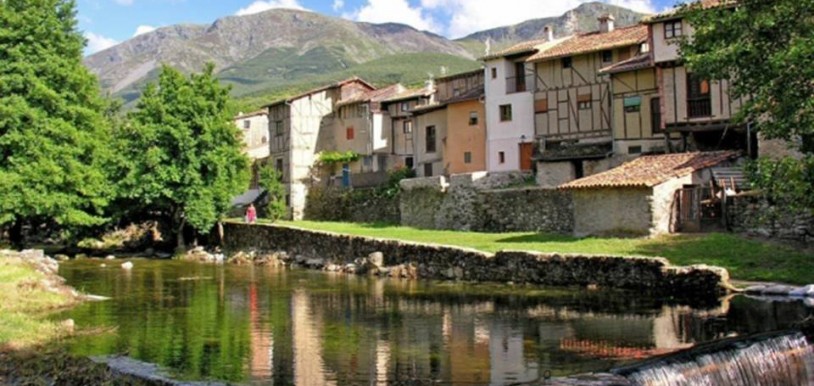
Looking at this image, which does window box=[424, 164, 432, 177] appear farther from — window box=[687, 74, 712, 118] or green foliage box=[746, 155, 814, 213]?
green foliage box=[746, 155, 814, 213]

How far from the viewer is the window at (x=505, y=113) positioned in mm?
53625

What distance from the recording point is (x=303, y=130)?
7100 centimetres

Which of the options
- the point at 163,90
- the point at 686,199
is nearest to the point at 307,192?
the point at 163,90

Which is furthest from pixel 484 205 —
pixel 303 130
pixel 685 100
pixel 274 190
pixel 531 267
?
pixel 303 130

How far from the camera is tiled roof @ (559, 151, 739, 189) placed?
34.3 meters

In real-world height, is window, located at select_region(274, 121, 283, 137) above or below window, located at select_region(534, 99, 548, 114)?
above

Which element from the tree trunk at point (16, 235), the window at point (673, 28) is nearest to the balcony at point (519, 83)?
the window at point (673, 28)

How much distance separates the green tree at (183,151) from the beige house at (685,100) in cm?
2722

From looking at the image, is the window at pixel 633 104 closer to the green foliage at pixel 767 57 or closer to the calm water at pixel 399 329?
the calm water at pixel 399 329

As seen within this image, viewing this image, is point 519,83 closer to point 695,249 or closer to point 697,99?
point 697,99

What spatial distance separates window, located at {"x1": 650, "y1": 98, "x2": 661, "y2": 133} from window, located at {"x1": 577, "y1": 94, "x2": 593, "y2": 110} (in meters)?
5.55

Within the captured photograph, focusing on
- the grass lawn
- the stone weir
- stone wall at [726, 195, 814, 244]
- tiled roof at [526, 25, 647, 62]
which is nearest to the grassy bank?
the stone weir

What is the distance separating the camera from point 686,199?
3450 centimetres

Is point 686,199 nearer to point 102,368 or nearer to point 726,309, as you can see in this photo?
point 726,309
